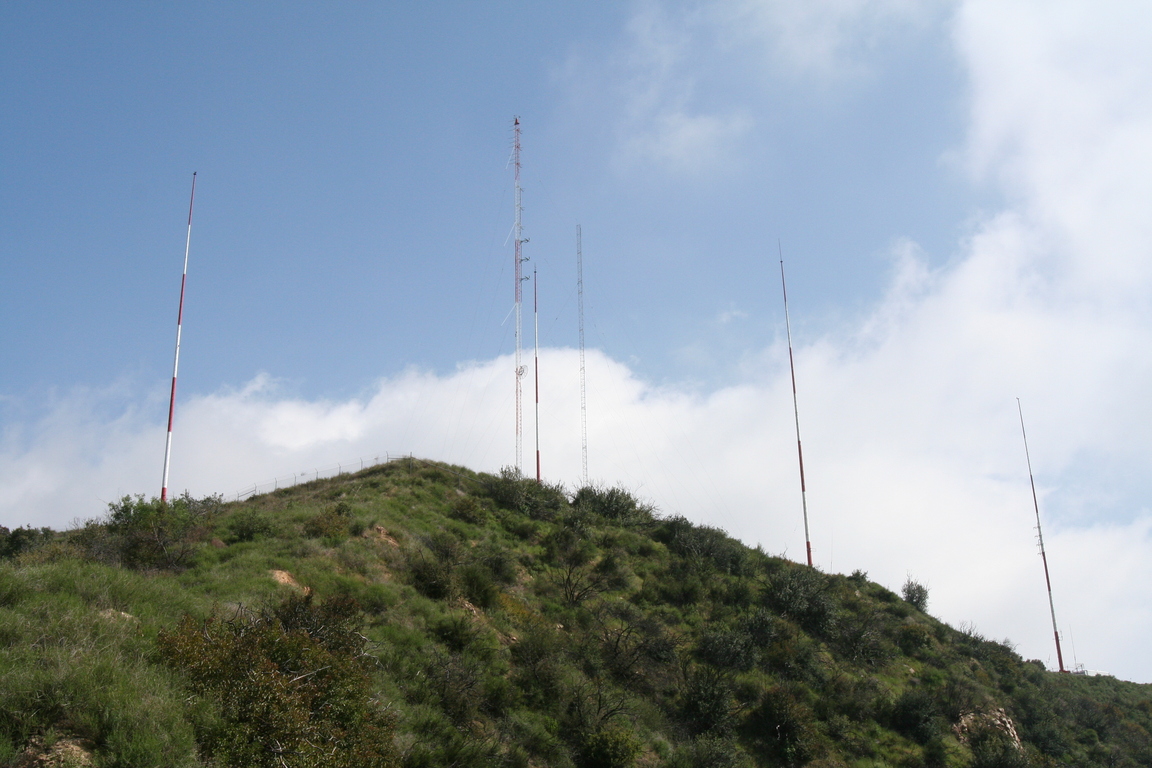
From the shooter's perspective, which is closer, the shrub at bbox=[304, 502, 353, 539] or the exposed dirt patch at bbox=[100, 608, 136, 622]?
the exposed dirt patch at bbox=[100, 608, 136, 622]

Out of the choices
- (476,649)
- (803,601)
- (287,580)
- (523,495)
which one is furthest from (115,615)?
(803,601)

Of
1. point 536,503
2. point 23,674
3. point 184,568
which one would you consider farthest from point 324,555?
point 536,503

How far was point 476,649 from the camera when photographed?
19219 mm

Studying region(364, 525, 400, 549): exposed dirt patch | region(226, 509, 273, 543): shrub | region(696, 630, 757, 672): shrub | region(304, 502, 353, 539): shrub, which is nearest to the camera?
region(226, 509, 273, 543): shrub

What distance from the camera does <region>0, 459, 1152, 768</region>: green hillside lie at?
10.6m

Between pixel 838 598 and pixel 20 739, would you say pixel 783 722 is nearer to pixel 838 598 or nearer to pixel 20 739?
pixel 838 598

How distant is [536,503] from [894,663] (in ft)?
58.3

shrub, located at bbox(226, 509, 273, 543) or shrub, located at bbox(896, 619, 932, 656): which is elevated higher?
shrub, located at bbox(226, 509, 273, 543)

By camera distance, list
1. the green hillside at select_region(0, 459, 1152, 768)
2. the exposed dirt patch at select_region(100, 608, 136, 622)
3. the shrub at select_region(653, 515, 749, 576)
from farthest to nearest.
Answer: the shrub at select_region(653, 515, 749, 576) < the exposed dirt patch at select_region(100, 608, 136, 622) < the green hillside at select_region(0, 459, 1152, 768)

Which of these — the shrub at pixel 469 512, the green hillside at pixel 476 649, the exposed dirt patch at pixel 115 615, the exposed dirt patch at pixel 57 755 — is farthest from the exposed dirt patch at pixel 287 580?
the shrub at pixel 469 512

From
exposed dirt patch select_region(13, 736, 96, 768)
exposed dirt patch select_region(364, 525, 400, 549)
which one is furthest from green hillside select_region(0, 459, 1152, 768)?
exposed dirt patch select_region(364, 525, 400, 549)

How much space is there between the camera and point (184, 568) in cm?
1897

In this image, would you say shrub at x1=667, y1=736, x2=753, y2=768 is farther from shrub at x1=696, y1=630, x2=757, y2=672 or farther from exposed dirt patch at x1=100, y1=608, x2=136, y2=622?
exposed dirt patch at x1=100, y1=608, x2=136, y2=622

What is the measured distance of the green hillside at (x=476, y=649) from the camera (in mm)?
10617
